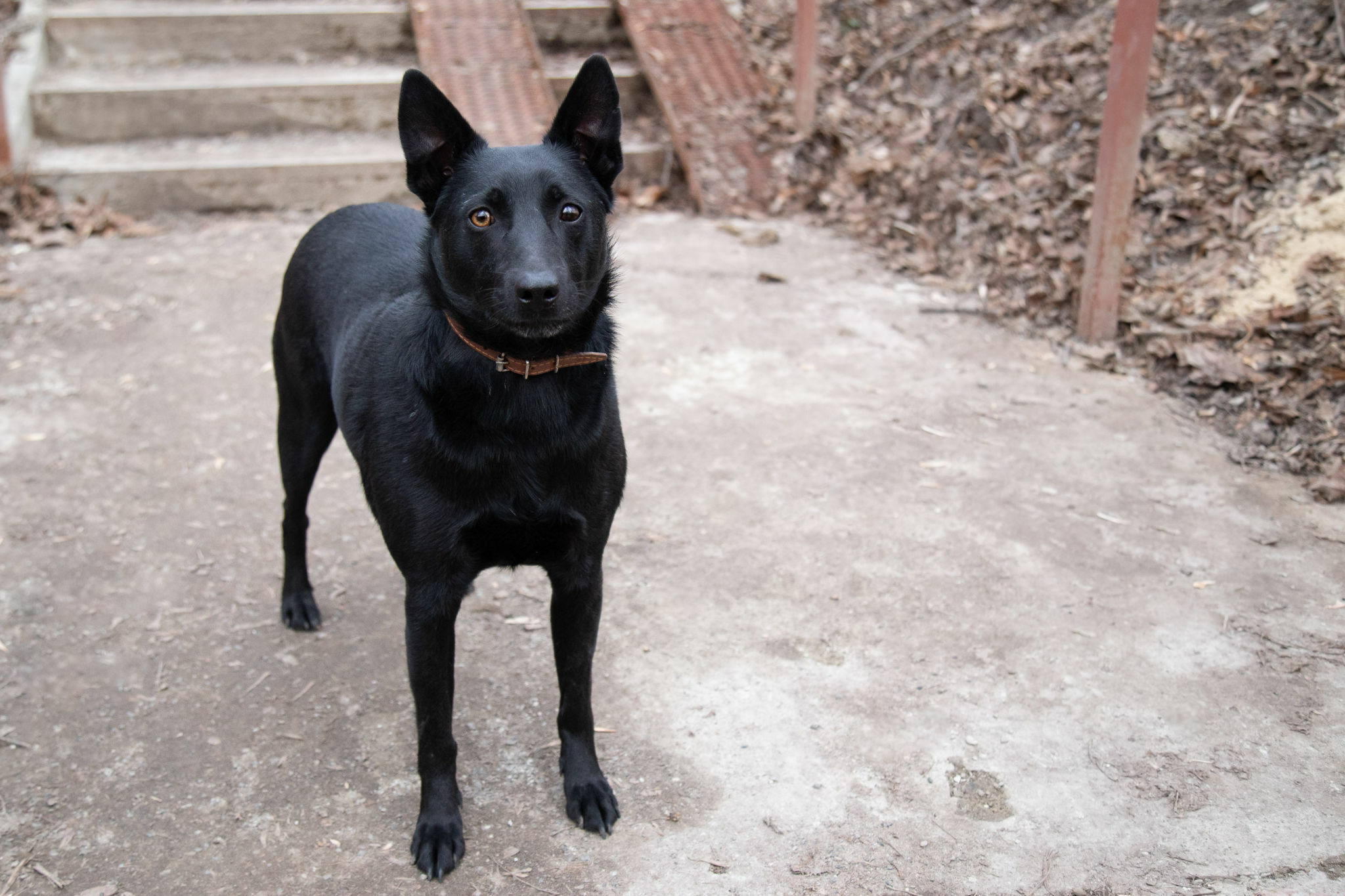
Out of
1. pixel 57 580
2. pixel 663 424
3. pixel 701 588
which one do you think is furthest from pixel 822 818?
pixel 57 580

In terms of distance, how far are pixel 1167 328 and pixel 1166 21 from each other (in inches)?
85.1

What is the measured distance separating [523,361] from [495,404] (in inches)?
4.3

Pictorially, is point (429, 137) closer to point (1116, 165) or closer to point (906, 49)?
point (1116, 165)

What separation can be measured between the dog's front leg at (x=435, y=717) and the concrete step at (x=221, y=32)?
6.10 meters

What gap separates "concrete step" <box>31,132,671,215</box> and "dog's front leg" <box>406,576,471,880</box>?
4358 mm

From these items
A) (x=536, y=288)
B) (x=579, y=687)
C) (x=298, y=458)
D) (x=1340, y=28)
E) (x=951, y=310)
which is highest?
(x=1340, y=28)

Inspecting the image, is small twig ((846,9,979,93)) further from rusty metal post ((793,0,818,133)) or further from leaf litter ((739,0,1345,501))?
rusty metal post ((793,0,818,133))

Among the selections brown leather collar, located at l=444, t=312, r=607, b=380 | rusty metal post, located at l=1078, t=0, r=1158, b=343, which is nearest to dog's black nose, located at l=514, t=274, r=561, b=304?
brown leather collar, located at l=444, t=312, r=607, b=380

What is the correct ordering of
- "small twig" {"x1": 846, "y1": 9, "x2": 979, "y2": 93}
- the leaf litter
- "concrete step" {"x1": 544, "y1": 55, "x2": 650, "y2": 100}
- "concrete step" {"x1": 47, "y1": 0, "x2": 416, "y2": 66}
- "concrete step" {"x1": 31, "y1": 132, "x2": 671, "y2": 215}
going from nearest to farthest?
1. the leaf litter
2. "concrete step" {"x1": 31, "y1": 132, "x2": 671, "y2": 215}
3. "small twig" {"x1": 846, "y1": 9, "x2": 979, "y2": 93}
4. "concrete step" {"x1": 47, "y1": 0, "x2": 416, "y2": 66}
5. "concrete step" {"x1": 544, "y1": 55, "x2": 650, "y2": 100}

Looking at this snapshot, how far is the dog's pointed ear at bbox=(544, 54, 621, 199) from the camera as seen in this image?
2453mm

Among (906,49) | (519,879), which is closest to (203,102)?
(906,49)

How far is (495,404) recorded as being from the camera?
2.35 m

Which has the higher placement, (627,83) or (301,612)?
(627,83)

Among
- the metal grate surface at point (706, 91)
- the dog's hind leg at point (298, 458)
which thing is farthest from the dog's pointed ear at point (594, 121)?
the metal grate surface at point (706, 91)
